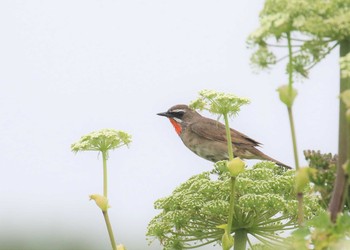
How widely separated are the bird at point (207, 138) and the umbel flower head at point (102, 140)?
5178 millimetres

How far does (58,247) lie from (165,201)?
72.2ft

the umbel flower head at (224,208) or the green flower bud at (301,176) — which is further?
the umbel flower head at (224,208)

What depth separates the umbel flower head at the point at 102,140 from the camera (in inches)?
138

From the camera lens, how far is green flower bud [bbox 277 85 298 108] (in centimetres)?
236

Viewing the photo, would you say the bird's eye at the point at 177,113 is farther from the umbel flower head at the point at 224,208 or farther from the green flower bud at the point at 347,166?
the green flower bud at the point at 347,166

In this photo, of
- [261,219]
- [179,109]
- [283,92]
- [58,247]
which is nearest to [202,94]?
[261,219]

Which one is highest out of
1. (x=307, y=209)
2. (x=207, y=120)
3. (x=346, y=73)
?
(x=207, y=120)

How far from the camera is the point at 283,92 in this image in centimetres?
236

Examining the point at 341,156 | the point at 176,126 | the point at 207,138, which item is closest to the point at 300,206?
the point at 341,156

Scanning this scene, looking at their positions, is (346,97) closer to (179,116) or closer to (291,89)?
(291,89)

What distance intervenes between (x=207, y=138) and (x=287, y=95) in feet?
25.8

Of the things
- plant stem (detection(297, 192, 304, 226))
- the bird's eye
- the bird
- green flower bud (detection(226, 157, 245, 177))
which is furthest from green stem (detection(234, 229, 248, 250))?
the bird's eye

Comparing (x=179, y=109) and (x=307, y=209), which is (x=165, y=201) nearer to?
(x=307, y=209)

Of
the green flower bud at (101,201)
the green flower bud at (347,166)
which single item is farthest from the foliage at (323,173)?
the green flower bud at (101,201)
